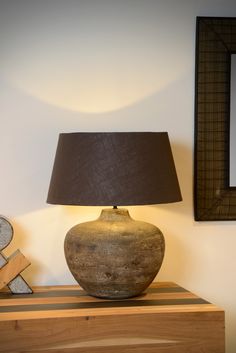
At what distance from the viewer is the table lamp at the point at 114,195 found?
170 centimetres

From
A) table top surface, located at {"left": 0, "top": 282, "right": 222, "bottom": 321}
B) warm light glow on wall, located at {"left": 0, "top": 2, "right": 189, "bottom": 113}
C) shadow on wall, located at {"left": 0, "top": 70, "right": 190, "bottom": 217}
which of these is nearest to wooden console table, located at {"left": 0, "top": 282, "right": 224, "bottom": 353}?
table top surface, located at {"left": 0, "top": 282, "right": 222, "bottom": 321}

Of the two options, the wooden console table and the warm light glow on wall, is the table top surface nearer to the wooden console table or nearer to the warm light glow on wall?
the wooden console table

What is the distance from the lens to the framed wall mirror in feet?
7.08

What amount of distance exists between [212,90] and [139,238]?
29.4 inches

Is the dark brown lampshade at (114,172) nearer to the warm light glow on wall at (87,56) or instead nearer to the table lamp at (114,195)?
the table lamp at (114,195)

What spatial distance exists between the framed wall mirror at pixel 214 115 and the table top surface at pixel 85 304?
44 centimetres

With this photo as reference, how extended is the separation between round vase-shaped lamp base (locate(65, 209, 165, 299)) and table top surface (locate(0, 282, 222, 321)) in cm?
6

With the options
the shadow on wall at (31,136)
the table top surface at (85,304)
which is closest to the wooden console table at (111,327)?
the table top surface at (85,304)

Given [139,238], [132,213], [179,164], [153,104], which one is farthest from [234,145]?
[139,238]

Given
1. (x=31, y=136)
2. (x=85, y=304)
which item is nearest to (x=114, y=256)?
(x=85, y=304)

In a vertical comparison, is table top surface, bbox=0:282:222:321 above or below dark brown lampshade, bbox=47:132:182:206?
below

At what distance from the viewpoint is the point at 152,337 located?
1.68 metres

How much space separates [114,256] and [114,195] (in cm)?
22

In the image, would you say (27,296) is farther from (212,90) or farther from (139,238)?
(212,90)
